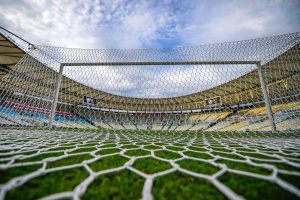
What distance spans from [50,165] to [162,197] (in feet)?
3.02

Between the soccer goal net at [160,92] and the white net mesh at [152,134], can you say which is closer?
the white net mesh at [152,134]

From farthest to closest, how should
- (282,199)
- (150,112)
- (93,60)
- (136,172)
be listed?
1. (150,112)
2. (93,60)
3. (136,172)
4. (282,199)

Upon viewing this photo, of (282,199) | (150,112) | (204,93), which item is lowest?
(282,199)

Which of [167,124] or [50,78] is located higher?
[50,78]

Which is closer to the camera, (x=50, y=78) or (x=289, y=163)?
(x=289, y=163)

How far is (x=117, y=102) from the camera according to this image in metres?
Answer: 20.1

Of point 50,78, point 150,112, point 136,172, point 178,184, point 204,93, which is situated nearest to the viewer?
point 178,184

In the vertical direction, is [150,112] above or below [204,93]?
below

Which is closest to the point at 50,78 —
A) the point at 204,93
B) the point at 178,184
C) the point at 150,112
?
the point at 178,184

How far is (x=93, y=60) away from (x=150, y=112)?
52.2 feet

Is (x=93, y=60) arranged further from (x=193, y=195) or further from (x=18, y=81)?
(x=193, y=195)

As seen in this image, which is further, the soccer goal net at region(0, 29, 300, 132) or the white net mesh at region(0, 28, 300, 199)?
the soccer goal net at region(0, 29, 300, 132)

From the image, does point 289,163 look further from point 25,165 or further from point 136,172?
point 25,165

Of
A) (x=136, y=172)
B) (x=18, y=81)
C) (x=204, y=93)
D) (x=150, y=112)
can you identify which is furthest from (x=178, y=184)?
(x=150, y=112)
